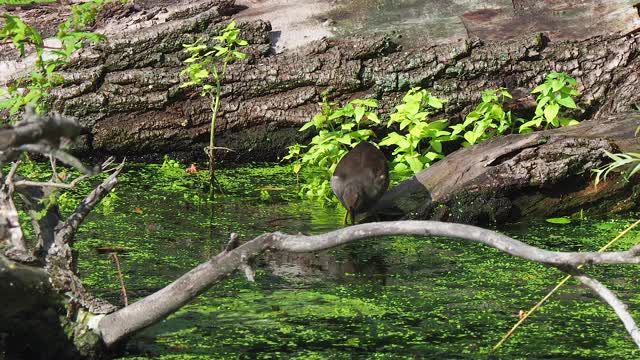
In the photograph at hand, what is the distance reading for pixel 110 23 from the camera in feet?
25.4

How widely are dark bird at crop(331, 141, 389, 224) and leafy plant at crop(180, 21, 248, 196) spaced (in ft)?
2.99

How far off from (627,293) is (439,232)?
1.85 metres

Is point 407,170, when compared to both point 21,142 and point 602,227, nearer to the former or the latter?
point 602,227

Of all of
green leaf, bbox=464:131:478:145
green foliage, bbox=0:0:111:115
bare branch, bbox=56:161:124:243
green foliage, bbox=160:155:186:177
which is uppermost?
green foliage, bbox=0:0:111:115

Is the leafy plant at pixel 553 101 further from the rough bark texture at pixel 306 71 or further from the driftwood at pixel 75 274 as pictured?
the driftwood at pixel 75 274

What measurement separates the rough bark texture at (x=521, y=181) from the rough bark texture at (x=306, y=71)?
109 cm

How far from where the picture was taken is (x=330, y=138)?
23.6 feet

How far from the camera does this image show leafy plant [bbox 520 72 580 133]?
7172mm

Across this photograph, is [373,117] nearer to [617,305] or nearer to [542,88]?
[542,88]

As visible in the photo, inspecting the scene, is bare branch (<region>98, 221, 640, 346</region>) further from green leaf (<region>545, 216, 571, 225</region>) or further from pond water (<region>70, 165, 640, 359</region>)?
green leaf (<region>545, 216, 571, 225</region>)

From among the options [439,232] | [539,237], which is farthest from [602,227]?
[439,232]

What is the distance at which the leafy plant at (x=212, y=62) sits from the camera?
269 inches

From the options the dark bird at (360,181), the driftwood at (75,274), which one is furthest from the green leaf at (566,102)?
the driftwood at (75,274)

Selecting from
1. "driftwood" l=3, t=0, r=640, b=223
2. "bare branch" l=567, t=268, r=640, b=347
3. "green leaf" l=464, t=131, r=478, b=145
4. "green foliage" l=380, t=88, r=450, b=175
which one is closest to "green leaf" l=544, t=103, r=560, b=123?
"driftwood" l=3, t=0, r=640, b=223
